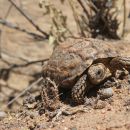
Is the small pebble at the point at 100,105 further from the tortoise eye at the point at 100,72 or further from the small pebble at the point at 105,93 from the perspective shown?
the tortoise eye at the point at 100,72

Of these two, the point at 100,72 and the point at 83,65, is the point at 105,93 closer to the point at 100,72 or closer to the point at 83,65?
the point at 100,72

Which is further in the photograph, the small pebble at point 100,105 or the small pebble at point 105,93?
the small pebble at point 105,93

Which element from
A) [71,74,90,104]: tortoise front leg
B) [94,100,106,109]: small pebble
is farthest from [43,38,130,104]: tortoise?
[94,100,106,109]: small pebble

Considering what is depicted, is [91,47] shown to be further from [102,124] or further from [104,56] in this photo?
[102,124]

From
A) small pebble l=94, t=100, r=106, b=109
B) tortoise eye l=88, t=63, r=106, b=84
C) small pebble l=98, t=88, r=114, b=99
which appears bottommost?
small pebble l=94, t=100, r=106, b=109

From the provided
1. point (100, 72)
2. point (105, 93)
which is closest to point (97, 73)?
point (100, 72)

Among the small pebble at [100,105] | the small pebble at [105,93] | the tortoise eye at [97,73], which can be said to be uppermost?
the tortoise eye at [97,73]

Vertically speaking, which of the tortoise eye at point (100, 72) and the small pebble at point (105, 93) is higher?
the tortoise eye at point (100, 72)

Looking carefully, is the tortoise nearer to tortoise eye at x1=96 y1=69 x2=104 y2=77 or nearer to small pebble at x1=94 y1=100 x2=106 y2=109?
tortoise eye at x1=96 y1=69 x2=104 y2=77

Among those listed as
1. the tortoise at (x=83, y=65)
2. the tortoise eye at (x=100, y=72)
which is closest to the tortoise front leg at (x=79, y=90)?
the tortoise at (x=83, y=65)
